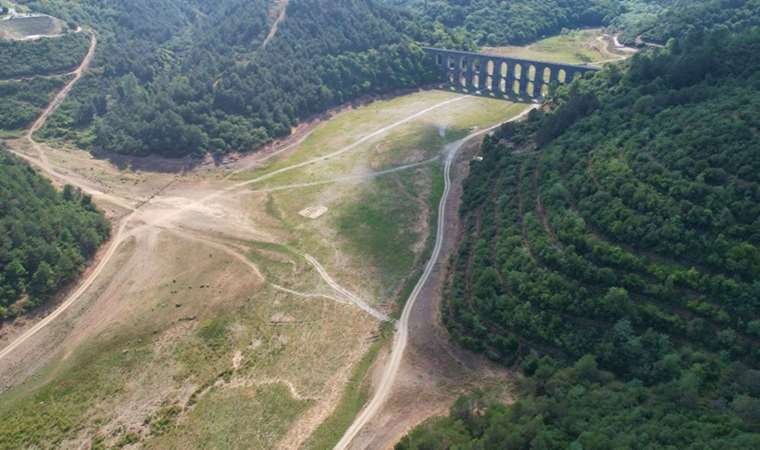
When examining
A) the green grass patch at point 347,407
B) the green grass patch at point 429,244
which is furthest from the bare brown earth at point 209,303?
the green grass patch at point 429,244

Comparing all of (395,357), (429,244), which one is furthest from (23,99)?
(395,357)

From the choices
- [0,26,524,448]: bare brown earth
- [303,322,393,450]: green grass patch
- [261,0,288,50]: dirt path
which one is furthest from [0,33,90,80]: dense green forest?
[303,322,393,450]: green grass patch

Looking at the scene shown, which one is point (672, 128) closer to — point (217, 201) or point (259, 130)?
point (217, 201)

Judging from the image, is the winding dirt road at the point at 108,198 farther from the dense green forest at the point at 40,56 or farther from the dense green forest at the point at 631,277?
the dense green forest at the point at 631,277

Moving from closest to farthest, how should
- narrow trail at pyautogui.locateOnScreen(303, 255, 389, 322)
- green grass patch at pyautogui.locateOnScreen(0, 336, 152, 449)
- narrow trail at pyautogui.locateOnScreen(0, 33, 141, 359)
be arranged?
green grass patch at pyautogui.locateOnScreen(0, 336, 152, 449) < narrow trail at pyautogui.locateOnScreen(0, 33, 141, 359) < narrow trail at pyautogui.locateOnScreen(303, 255, 389, 322)

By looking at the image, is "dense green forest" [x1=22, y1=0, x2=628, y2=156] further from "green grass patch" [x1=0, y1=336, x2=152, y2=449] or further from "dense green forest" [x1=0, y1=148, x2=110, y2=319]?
"green grass patch" [x1=0, y1=336, x2=152, y2=449]
